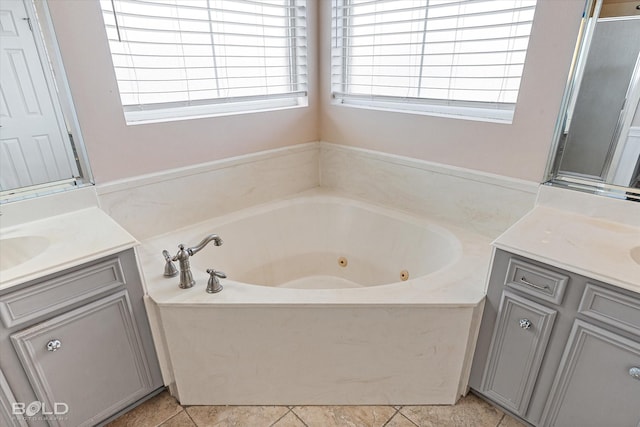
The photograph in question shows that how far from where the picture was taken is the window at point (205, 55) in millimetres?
1665

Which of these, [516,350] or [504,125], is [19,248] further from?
[504,125]

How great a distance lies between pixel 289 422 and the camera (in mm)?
1519

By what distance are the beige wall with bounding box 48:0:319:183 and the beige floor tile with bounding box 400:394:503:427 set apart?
1.62 m

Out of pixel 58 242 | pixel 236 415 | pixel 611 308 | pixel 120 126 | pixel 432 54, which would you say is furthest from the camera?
pixel 432 54

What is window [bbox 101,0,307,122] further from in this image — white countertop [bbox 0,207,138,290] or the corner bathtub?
the corner bathtub

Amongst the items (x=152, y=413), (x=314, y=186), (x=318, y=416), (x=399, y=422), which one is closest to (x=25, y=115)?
(x=152, y=413)

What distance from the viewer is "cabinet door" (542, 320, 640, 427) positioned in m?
1.14

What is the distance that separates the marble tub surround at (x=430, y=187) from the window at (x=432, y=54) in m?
0.31

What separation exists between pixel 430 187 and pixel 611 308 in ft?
3.42

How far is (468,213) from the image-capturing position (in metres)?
1.91

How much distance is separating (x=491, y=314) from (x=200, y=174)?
5.15 ft

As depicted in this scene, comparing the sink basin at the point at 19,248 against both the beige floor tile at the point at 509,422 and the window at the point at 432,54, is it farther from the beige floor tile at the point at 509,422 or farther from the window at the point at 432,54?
the beige floor tile at the point at 509,422

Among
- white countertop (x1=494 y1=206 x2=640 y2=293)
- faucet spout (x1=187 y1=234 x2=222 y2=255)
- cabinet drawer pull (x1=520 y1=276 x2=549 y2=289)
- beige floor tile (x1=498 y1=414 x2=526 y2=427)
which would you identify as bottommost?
beige floor tile (x1=498 y1=414 x2=526 y2=427)

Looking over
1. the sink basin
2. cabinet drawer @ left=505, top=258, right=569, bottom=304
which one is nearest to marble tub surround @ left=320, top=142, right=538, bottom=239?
cabinet drawer @ left=505, top=258, right=569, bottom=304
